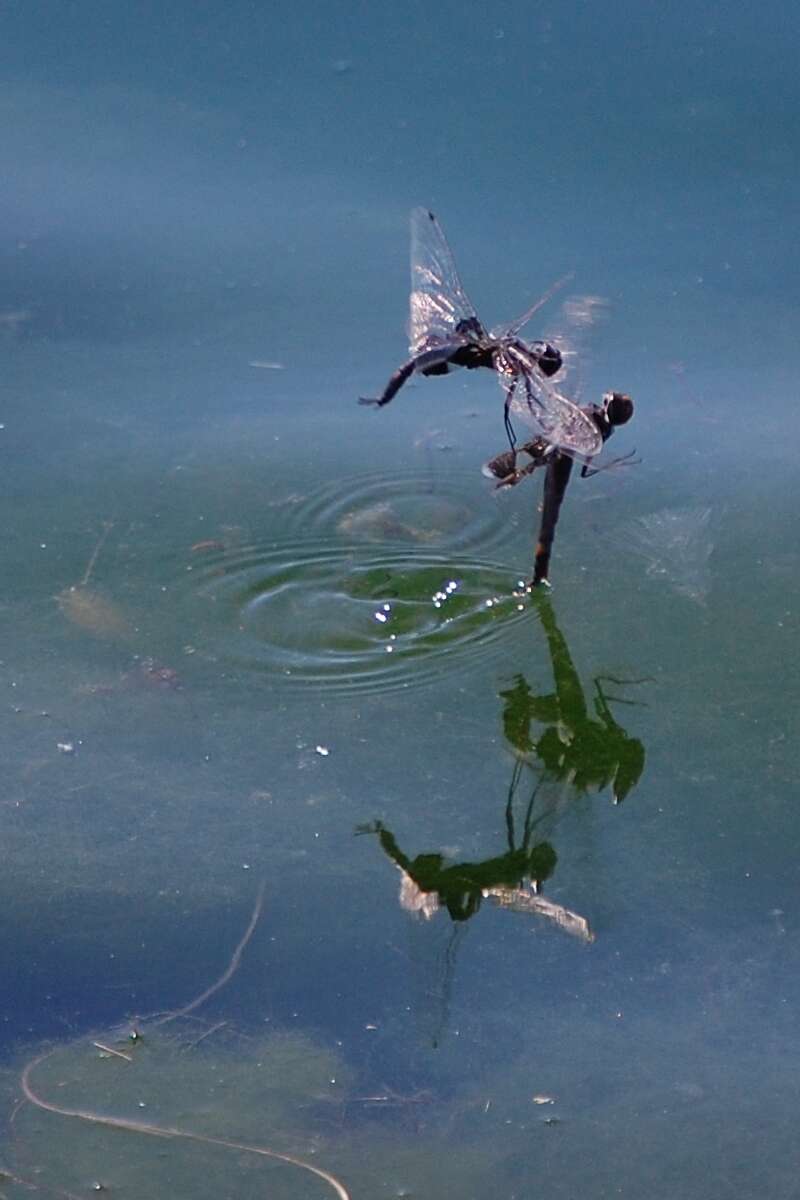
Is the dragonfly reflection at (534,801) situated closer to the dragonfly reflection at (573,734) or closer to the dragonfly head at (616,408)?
the dragonfly reflection at (573,734)

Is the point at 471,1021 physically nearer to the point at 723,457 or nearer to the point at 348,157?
the point at 723,457

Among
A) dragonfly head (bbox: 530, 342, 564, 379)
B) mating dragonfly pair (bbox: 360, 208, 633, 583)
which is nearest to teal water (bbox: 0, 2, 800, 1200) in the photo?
mating dragonfly pair (bbox: 360, 208, 633, 583)

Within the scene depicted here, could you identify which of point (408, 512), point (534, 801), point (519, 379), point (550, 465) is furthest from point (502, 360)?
point (534, 801)

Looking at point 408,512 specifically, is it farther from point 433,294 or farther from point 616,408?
point 616,408

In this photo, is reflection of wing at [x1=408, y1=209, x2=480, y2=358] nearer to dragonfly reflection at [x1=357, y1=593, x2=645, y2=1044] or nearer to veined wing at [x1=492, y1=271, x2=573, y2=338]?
veined wing at [x1=492, y1=271, x2=573, y2=338]

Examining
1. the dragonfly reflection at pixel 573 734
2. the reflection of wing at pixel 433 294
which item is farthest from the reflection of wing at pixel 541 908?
the reflection of wing at pixel 433 294

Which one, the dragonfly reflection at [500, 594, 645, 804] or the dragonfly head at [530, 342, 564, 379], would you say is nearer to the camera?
the dragonfly reflection at [500, 594, 645, 804]

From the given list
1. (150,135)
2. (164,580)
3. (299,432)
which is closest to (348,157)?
(150,135)

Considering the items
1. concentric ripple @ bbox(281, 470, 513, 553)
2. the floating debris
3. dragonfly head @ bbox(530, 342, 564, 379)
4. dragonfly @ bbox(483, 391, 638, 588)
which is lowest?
the floating debris

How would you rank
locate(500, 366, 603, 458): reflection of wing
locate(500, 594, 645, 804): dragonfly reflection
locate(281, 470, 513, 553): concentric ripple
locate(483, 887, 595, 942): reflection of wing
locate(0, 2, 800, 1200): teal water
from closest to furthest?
locate(0, 2, 800, 1200): teal water < locate(483, 887, 595, 942): reflection of wing < locate(500, 594, 645, 804): dragonfly reflection < locate(500, 366, 603, 458): reflection of wing < locate(281, 470, 513, 553): concentric ripple
